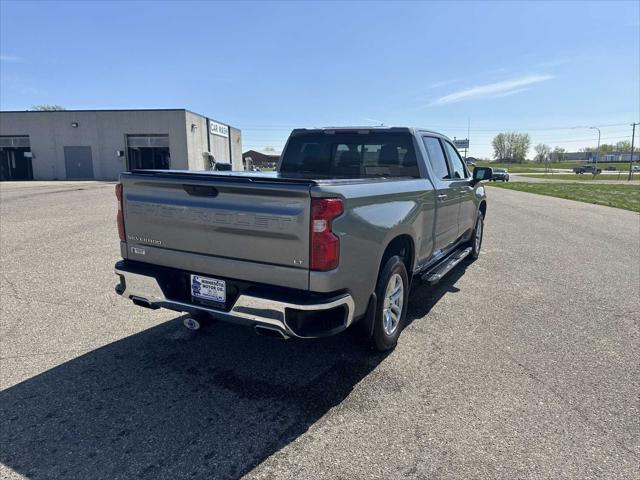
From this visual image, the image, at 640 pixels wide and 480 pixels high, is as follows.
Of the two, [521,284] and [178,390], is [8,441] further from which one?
[521,284]

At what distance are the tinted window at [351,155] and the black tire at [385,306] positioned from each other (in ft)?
4.46

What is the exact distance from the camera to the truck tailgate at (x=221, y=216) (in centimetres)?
278

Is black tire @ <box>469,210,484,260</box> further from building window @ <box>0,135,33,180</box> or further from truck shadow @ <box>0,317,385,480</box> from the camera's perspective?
building window @ <box>0,135,33,180</box>

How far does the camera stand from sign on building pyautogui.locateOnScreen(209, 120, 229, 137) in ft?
139

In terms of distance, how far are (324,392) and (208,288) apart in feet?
3.77

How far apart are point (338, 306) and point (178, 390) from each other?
1372 mm

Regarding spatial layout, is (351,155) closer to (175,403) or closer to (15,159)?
(175,403)

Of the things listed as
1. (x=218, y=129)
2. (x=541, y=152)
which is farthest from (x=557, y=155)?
(x=218, y=129)

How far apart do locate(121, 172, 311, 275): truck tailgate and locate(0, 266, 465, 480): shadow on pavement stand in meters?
1.02

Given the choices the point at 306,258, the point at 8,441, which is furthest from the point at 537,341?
the point at 8,441

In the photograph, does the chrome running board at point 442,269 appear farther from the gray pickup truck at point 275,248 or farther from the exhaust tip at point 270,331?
the exhaust tip at point 270,331

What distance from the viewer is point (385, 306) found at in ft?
12.0

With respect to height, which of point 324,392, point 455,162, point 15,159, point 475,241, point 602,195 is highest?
point 15,159

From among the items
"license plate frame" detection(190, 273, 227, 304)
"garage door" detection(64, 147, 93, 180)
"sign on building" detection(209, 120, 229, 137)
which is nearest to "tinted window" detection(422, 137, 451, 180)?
"license plate frame" detection(190, 273, 227, 304)
